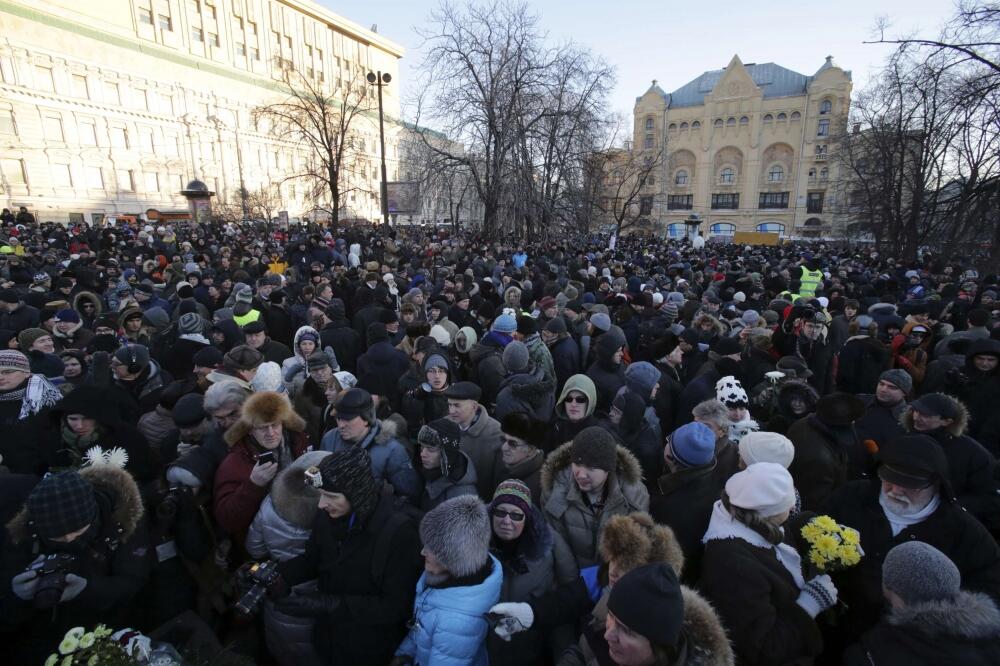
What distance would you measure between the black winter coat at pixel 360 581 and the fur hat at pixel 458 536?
0.31 meters

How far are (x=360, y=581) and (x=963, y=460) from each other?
378 cm

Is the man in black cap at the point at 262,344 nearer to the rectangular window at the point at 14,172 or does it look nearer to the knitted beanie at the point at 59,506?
the knitted beanie at the point at 59,506

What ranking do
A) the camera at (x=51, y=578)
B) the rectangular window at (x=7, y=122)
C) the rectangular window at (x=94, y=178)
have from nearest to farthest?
the camera at (x=51, y=578) < the rectangular window at (x=7, y=122) < the rectangular window at (x=94, y=178)

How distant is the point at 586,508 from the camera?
103 inches

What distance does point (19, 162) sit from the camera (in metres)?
33.0

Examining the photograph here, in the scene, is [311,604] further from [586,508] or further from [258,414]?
[586,508]

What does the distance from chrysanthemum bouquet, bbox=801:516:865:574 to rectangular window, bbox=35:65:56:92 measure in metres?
50.2

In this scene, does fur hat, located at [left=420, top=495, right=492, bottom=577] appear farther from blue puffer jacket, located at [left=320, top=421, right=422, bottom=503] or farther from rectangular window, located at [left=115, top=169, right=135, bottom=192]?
rectangular window, located at [left=115, top=169, right=135, bottom=192]

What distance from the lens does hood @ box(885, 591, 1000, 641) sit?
164 centimetres

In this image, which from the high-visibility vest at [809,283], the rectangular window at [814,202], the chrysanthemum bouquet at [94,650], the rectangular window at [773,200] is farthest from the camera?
the rectangular window at [773,200]

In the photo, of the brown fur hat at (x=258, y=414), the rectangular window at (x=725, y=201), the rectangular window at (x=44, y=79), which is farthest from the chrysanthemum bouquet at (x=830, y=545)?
the rectangular window at (x=725, y=201)

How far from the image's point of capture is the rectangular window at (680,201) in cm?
5818

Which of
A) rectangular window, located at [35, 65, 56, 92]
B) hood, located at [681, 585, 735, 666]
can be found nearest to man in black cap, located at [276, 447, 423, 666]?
hood, located at [681, 585, 735, 666]

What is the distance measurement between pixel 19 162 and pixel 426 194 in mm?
34806
